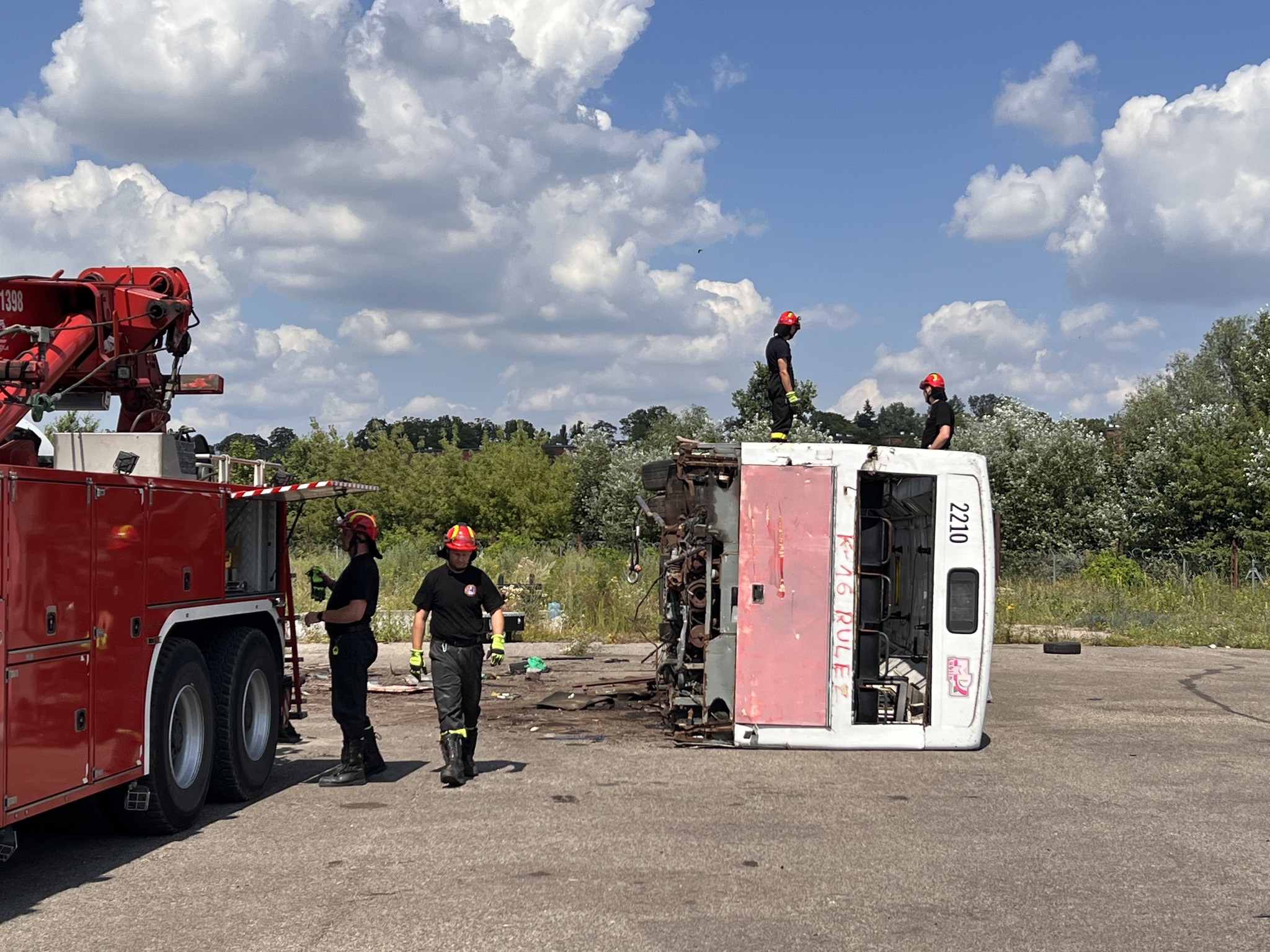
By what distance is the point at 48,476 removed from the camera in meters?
6.75

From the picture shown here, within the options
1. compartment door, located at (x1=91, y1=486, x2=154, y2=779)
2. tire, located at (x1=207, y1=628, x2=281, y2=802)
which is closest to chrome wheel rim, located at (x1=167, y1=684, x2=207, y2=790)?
tire, located at (x1=207, y1=628, x2=281, y2=802)

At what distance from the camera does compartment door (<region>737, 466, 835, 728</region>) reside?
11500mm

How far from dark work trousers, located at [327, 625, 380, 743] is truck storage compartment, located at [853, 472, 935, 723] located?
168 inches

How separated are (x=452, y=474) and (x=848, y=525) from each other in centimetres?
4585

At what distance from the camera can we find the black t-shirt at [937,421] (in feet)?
43.9

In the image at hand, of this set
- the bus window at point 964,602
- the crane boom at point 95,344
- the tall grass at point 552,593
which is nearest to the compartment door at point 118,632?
the crane boom at point 95,344

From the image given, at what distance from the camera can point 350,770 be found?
10008mm

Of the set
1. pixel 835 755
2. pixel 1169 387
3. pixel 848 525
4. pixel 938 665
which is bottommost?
pixel 835 755

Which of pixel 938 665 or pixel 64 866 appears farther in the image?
pixel 938 665

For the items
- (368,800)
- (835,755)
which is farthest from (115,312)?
(835,755)

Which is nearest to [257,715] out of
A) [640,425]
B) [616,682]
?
[616,682]

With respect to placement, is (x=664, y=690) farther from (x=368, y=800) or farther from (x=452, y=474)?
(x=452, y=474)

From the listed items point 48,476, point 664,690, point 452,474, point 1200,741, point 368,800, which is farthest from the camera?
point 452,474

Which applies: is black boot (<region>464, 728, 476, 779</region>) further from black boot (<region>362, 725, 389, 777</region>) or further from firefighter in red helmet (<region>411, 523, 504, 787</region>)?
black boot (<region>362, 725, 389, 777</region>)
